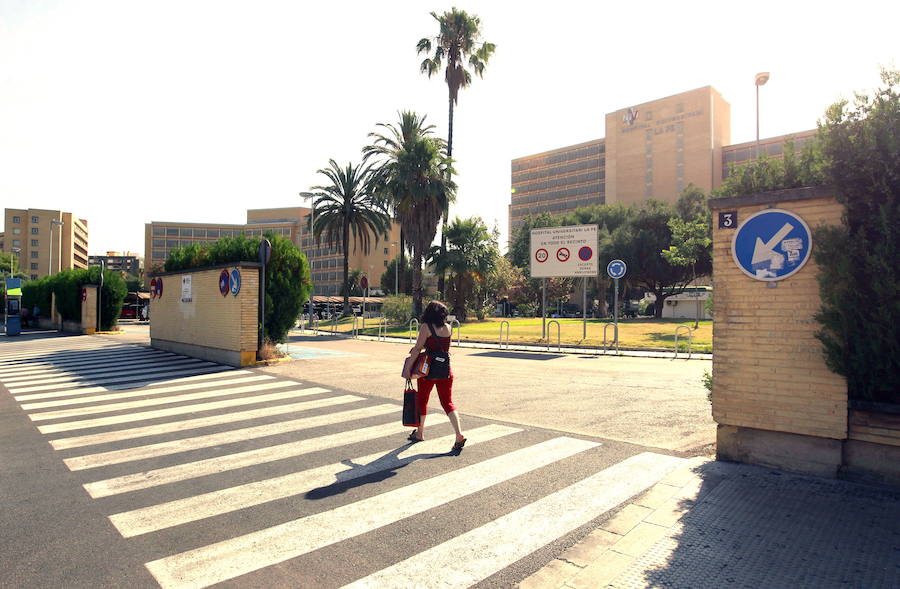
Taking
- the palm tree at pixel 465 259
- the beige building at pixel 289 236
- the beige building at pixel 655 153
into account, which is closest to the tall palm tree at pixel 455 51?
the palm tree at pixel 465 259

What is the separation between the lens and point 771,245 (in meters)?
5.17

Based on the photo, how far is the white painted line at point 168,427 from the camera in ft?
21.6

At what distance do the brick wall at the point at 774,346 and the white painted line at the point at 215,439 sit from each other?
476 cm

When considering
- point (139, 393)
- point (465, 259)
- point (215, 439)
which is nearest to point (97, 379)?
point (139, 393)

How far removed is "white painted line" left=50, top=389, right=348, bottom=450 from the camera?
658 cm

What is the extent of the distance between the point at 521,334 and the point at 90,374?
58.0 feet

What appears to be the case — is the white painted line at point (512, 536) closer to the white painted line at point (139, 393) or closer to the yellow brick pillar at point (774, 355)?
the yellow brick pillar at point (774, 355)

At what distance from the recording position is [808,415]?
4.92 meters

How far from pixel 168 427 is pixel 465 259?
1207 inches

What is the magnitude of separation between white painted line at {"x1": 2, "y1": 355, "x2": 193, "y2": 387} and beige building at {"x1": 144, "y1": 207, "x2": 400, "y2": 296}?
95.0 m

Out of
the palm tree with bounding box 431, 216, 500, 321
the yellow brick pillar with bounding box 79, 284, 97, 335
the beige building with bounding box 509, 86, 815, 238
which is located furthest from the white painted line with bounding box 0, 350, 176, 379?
the beige building with bounding box 509, 86, 815, 238

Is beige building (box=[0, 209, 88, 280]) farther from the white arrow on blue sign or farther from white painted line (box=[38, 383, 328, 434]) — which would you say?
the white arrow on blue sign

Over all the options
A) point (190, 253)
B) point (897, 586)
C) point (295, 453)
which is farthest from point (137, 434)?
point (190, 253)

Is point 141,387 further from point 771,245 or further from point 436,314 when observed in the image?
point 771,245
